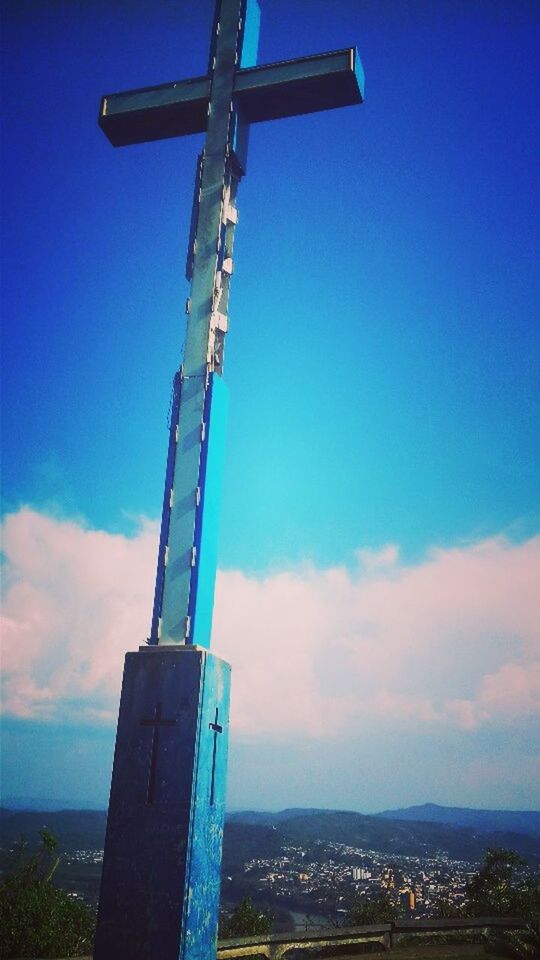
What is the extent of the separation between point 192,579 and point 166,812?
6.98 feet

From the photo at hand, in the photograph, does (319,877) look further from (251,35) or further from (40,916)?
(251,35)

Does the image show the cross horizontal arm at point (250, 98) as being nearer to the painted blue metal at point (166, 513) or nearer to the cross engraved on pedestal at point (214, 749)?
the painted blue metal at point (166, 513)

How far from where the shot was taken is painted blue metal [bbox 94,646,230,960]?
15.5 feet

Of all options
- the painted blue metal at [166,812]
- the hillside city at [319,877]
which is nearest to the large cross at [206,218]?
the painted blue metal at [166,812]

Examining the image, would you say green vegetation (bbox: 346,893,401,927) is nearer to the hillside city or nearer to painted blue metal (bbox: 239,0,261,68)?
the hillside city

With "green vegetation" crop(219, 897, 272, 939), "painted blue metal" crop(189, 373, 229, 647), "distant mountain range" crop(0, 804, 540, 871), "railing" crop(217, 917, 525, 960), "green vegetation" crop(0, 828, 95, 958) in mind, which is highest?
"painted blue metal" crop(189, 373, 229, 647)

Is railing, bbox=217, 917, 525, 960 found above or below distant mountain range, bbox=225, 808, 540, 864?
above

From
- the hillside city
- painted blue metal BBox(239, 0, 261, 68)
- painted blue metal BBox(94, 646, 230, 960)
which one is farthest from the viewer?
the hillside city

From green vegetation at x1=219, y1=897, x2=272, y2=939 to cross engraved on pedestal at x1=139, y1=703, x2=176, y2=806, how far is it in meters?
14.3

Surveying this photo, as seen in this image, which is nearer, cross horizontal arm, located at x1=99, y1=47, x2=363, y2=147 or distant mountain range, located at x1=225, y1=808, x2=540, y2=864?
cross horizontal arm, located at x1=99, y1=47, x2=363, y2=147

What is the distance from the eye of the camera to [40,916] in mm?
13812

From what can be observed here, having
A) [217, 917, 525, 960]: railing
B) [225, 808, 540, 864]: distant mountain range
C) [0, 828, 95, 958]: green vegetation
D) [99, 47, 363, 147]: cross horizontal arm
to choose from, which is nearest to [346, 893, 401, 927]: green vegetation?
→ [217, 917, 525, 960]: railing

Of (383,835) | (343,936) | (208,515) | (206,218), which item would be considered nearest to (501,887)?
(343,936)

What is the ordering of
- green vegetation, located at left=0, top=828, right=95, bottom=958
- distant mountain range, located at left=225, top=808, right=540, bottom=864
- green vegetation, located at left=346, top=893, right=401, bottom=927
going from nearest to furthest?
green vegetation, located at left=0, top=828, right=95, bottom=958, green vegetation, located at left=346, top=893, right=401, bottom=927, distant mountain range, located at left=225, top=808, right=540, bottom=864
